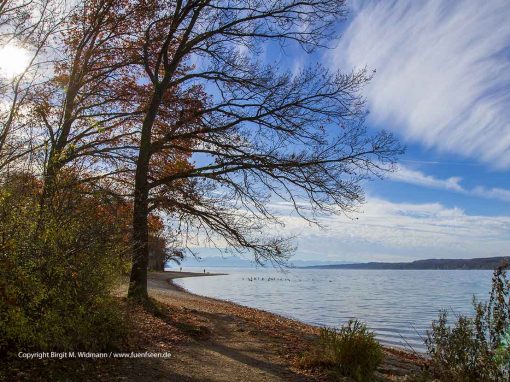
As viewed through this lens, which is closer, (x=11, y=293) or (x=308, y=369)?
(x=11, y=293)

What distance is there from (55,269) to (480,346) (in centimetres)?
597

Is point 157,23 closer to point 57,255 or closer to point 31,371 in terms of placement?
point 57,255

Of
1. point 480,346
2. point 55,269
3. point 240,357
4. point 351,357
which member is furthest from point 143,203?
point 480,346

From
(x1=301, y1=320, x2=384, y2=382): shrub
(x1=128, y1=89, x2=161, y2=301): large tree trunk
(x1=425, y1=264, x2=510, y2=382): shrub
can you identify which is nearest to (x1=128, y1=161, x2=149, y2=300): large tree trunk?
(x1=128, y1=89, x2=161, y2=301): large tree trunk

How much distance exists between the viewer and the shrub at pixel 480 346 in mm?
5484

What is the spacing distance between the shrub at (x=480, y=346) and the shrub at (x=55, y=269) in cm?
521

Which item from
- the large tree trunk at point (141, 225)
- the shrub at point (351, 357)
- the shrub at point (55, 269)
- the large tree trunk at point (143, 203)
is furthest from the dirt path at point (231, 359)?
the large tree trunk at point (143, 203)

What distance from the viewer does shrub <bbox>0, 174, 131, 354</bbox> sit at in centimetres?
569

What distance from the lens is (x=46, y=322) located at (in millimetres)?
5977

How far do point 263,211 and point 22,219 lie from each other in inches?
365

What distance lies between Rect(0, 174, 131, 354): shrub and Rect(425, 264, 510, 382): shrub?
5208mm

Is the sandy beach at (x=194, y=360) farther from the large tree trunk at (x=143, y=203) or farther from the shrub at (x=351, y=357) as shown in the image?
the large tree trunk at (x=143, y=203)

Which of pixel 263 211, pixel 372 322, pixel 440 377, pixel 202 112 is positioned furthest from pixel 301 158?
pixel 372 322

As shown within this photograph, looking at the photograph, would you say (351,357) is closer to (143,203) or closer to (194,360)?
(194,360)
